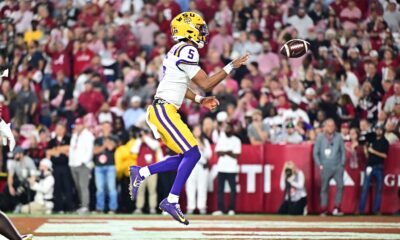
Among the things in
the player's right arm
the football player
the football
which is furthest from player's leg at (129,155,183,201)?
the football

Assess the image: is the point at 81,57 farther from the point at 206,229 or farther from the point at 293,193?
the point at 206,229

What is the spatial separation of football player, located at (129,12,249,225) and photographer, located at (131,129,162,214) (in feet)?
22.9

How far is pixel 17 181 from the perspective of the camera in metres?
18.5

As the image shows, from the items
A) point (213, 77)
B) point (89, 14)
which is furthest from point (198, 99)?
point (89, 14)

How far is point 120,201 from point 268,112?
10.1 ft

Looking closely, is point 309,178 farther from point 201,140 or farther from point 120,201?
point 120,201

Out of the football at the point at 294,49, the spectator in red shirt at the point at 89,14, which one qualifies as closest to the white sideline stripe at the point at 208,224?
the football at the point at 294,49

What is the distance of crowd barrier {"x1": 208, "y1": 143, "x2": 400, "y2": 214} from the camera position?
18609 millimetres

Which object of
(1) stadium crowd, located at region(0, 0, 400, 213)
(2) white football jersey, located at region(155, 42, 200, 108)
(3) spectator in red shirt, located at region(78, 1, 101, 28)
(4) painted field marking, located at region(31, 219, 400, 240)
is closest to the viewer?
(2) white football jersey, located at region(155, 42, 200, 108)

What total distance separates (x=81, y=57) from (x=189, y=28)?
34.6 ft

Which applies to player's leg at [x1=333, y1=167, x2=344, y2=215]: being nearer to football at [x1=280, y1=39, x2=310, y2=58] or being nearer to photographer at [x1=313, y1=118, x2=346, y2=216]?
photographer at [x1=313, y1=118, x2=346, y2=216]

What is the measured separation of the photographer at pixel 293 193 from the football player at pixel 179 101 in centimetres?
731

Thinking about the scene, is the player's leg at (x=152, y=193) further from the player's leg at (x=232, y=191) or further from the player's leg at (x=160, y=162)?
the player's leg at (x=160, y=162)

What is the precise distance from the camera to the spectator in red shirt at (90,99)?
20047mm
